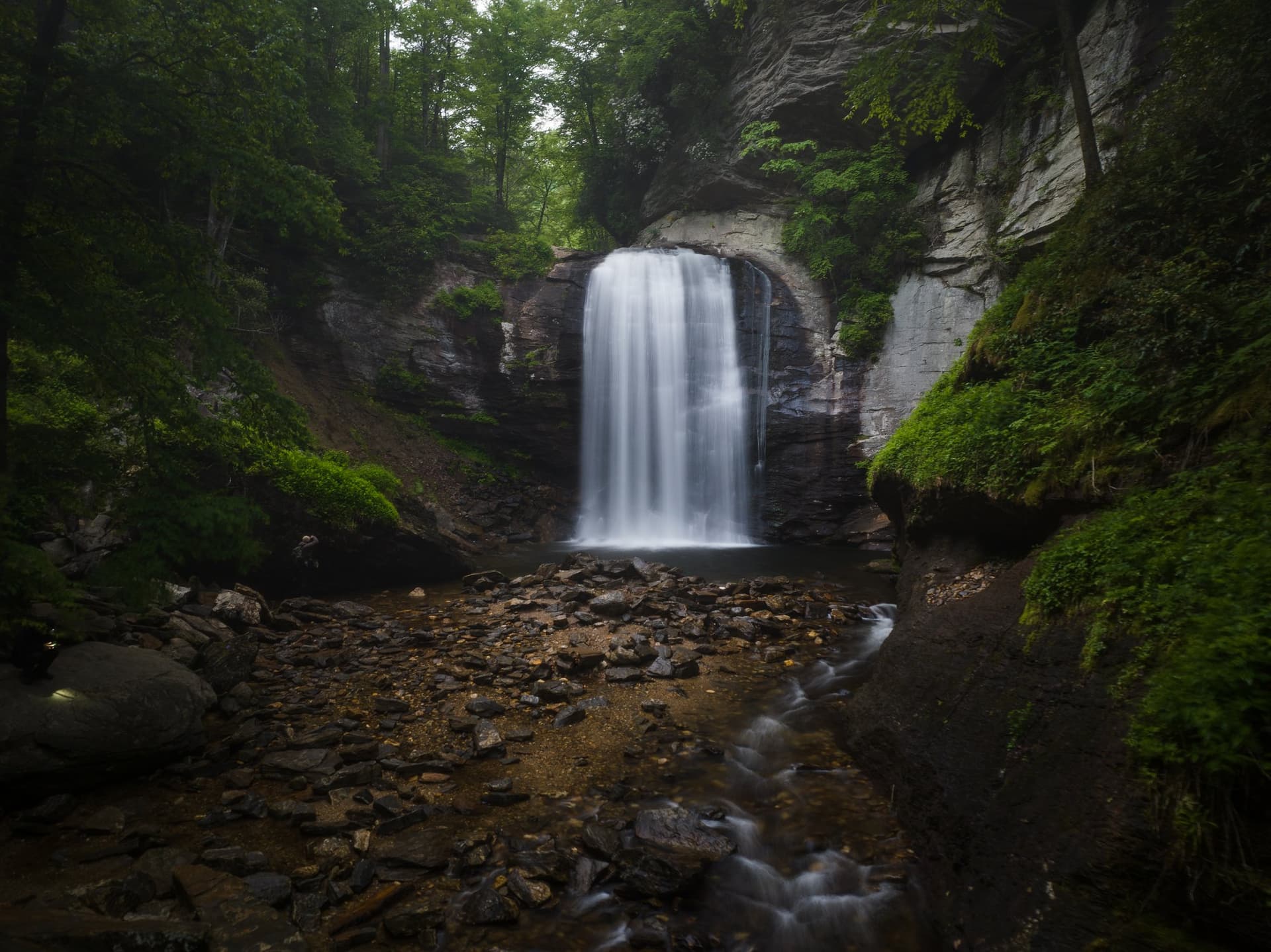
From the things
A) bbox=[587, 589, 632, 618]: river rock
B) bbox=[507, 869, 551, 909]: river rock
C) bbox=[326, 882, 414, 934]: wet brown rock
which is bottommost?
bbox=[507, 869, 551, 909]: river rock

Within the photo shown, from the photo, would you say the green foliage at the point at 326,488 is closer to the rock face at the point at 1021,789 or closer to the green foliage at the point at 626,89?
the rock face at the point at 1021,789

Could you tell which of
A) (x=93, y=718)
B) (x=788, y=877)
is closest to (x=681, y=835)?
(x=788, y=877)

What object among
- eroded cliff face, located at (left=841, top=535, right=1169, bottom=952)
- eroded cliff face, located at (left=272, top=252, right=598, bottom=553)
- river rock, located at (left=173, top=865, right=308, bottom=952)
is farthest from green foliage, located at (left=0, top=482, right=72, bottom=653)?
eroded cliff face, located at (left=272, top=252, right=598, bottom=553)

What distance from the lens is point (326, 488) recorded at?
368 inches

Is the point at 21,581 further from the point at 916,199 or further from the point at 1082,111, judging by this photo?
the point at 916,199

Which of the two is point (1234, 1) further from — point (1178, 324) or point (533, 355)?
point (533, 355)

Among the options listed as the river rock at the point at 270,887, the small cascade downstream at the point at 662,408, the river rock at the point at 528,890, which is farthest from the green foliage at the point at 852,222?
the river rock at the point at 270,887

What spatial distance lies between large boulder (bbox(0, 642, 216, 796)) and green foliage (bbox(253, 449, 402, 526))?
4.71 metres

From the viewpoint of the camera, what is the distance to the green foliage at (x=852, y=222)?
1703 centimetres

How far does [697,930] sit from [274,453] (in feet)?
27.9

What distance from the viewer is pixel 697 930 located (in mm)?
3094

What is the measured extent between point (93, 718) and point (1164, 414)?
7.50m

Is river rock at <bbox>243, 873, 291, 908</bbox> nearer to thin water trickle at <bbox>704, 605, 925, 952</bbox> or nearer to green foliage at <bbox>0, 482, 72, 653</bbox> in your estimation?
green foliage at <bbox>0, 482, 72, 653</bbox>

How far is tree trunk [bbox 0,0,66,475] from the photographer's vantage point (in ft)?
11.4
